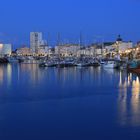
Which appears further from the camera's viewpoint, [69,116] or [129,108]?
[129,108]

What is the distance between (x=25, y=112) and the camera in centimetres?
1514

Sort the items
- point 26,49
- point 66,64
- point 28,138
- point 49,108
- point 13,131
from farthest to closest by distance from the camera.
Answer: point 26,49 → point 66,64 → point 49,108 → point 13,131 → point 28,138

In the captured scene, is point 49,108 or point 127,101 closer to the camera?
point 49,108

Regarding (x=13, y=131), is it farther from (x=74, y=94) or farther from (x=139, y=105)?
(x=74, y=94)

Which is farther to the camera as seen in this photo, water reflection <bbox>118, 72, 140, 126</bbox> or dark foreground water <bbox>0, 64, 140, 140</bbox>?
water reflection <bbox>118, 72, 140, 126</bbox>

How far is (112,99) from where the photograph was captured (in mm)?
19203

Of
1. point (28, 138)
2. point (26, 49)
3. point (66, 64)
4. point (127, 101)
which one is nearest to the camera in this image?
point (28, 138)

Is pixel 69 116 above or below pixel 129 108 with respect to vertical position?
below

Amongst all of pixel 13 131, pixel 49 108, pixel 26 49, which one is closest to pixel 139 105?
pixel 49 108

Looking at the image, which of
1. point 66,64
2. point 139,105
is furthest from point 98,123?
point 66,64

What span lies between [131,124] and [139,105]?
409 centimetres

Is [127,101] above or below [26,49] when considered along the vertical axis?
below

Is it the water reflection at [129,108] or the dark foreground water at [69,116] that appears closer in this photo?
the dark foreground water at [69,116]

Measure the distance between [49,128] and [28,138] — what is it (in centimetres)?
121
